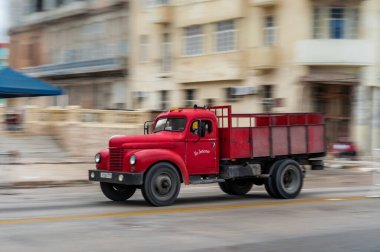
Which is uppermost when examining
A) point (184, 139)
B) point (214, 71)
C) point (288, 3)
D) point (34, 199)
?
point (288, 3)

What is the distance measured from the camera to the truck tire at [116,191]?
45.9ft

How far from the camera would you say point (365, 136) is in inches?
1180

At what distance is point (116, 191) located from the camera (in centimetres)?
1410

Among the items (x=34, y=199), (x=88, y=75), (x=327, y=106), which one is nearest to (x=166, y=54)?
(x=88, y=75)

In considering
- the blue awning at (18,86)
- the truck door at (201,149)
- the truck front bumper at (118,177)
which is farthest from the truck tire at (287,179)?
the blue awning at (18,86)

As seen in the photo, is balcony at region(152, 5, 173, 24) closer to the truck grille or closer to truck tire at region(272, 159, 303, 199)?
truck tire at region(272, 159, 303, 199)

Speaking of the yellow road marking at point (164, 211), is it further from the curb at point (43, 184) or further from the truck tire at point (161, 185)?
the curb at point (43, 184)

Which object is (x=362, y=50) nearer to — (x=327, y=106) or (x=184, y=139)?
(x=327, y=106)

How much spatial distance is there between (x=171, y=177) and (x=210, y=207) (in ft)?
3.29

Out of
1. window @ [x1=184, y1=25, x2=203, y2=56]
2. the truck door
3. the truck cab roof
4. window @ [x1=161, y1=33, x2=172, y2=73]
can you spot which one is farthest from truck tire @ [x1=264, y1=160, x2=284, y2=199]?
window @ [x1=161, y1=33, x2=172, y2=73]

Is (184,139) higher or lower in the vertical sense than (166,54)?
lower

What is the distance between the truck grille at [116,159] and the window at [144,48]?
2559 cm

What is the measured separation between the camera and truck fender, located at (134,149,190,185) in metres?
12.8

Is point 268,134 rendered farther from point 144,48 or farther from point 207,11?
point 144,48
